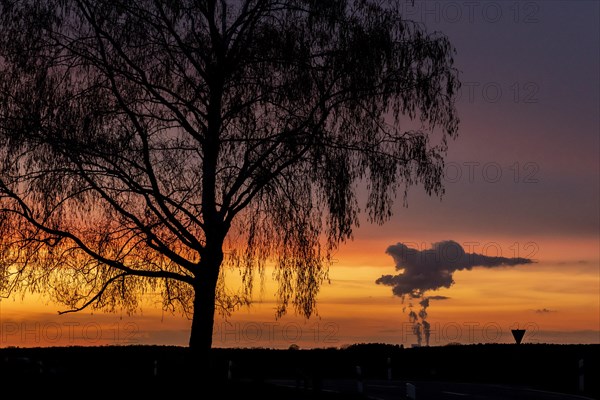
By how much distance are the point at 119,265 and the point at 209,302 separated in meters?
2.29

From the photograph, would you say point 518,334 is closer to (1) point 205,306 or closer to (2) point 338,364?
(2) point 338,364

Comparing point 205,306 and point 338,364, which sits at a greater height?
point 205,306

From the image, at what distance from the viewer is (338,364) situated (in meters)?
36.0

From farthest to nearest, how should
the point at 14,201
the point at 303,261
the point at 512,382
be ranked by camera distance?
the point at 512,382 < the point at 14,201 < the point at 303,261

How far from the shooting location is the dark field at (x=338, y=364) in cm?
2294

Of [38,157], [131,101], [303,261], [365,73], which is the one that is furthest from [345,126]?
[38,157]

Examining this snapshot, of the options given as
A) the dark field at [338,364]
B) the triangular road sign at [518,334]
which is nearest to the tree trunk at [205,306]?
the dark field at [338,364]

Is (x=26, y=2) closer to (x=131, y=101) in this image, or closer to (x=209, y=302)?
(x=131, y=101)

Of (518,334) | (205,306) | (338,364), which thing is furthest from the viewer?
(338,364)

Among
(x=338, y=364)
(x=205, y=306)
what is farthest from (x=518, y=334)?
(x=205, y=306)

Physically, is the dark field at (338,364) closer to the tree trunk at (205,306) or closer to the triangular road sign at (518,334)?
the tree trunk at (205,306)

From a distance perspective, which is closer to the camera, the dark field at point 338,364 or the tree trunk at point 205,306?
the tree trunk at point 205,306

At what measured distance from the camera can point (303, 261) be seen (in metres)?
20.3

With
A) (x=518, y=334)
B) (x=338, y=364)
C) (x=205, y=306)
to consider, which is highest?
(x=205, y=306)
